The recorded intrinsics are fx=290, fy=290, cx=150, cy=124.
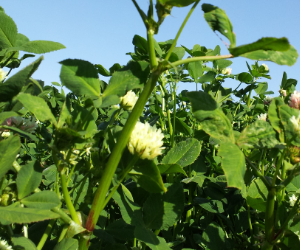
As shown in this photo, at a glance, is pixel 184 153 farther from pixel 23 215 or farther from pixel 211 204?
pixel 23 215

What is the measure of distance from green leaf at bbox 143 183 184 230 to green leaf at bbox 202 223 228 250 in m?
0.18

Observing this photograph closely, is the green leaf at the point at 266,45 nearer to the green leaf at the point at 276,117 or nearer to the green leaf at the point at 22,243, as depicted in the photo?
the green leaf at the point at 276,117

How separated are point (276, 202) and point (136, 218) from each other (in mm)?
423

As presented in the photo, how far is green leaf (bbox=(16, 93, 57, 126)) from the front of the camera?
23.6 inches

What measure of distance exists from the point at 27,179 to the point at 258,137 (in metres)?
0.56

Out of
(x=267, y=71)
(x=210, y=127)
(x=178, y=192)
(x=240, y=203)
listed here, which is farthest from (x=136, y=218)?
(x=267, y=71)

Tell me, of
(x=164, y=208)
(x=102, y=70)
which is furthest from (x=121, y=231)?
(x=102, y=70)

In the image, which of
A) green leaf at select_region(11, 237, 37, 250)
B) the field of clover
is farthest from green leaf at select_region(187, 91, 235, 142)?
green leaf at select_region(11, 237, 37, 250)

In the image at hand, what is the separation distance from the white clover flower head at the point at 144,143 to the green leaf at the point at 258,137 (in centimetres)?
21

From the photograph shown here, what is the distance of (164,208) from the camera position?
2.76 ft

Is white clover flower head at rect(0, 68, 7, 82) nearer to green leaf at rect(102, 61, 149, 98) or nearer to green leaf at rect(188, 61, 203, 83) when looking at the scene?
green leaf at rect(102, 61, 149, 98)

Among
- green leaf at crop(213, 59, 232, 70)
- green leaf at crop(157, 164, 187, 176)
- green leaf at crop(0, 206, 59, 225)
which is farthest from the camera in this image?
green leaf at crop(213, 59, 232, 70)

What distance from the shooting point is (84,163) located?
79 cm

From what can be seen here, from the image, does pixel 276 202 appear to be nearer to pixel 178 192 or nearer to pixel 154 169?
→ pixel 178 192
